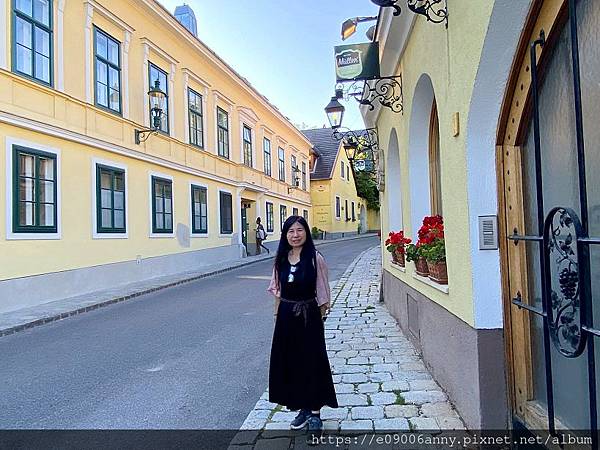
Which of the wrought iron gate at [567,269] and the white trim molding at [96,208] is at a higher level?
the white trim molding at [96,208]

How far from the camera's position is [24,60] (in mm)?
10305

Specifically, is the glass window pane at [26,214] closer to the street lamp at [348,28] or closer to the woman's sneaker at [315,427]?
the street lamp at [348,28]

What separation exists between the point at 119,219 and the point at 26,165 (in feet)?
11.7

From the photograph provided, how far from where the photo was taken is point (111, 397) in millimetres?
4633

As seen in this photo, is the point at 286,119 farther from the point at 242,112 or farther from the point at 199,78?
the point at 199,78

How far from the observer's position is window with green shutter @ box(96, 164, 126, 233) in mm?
12695

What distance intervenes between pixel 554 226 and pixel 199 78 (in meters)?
18.1

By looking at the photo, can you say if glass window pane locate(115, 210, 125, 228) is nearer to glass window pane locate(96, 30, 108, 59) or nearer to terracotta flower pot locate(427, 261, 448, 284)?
glass window pane locate(96, 30, 108, 59)

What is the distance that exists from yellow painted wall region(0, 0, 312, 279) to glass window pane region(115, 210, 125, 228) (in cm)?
30

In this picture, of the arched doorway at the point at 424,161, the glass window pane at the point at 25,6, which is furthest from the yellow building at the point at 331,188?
the arched doorway at the point at 424,161

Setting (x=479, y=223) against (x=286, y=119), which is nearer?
(x=479, y=223)

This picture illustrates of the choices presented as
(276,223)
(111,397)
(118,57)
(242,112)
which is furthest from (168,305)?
(276,223)

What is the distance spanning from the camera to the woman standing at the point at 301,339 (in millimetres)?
3543

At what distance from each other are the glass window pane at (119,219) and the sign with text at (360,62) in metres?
9.06
